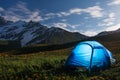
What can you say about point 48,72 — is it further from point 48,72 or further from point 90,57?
point 90,57

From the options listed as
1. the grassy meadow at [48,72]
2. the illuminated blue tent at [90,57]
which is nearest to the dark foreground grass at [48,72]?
the grassy meadow at [48,72]

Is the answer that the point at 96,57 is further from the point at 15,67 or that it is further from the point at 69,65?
the point at 15,67

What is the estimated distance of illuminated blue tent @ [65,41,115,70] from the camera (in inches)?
779

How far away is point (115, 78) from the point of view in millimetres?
15195

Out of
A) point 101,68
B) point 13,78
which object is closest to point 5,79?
point 13,78

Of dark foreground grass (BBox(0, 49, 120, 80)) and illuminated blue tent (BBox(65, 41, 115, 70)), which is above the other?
illuminated blue tent (BBox(65, 41, 115, 70))

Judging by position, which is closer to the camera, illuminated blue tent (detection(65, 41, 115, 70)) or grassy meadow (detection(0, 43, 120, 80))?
grassy meadow (detection(0, 43, 120, 80))

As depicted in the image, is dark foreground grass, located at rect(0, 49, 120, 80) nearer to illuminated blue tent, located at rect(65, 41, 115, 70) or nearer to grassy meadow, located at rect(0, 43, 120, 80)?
grassy meadow, located at rect(0, 43, 120, 80)

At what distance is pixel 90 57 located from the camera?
20.0m

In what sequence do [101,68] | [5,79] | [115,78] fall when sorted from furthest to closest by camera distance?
[101,68], [5,79], [115,78]

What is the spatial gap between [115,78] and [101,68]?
15.0 ft

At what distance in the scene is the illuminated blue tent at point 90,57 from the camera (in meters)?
19.8

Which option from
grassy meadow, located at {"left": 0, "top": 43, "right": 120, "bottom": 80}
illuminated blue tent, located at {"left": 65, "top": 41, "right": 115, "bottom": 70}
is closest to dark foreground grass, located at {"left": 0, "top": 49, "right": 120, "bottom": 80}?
grassy meadow, located at {"left": 0, "top": 43, "right": 120, "bottom": 80}

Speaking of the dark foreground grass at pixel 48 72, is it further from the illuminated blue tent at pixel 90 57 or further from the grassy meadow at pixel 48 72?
the illuminated blue tent at pixel 90 57
